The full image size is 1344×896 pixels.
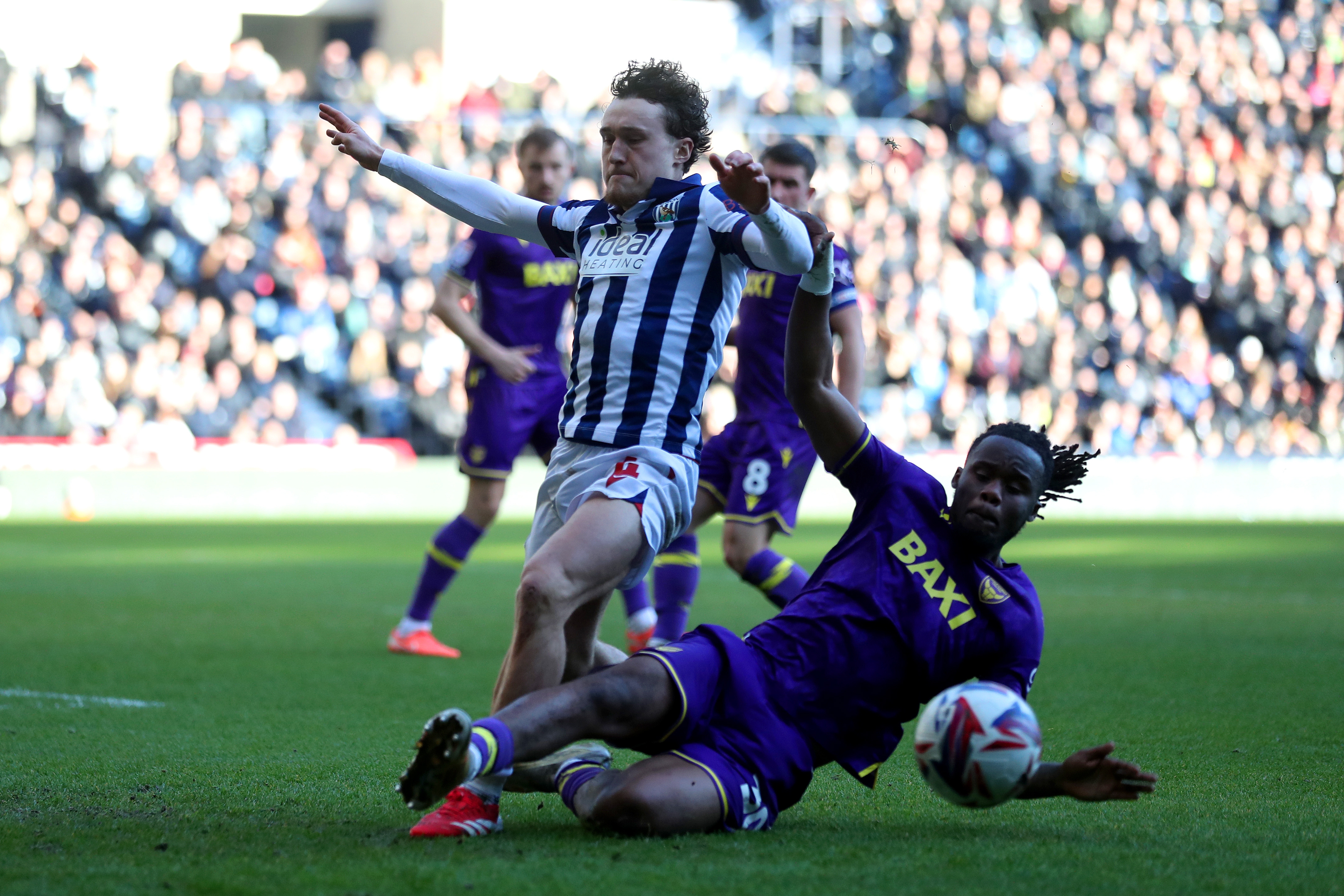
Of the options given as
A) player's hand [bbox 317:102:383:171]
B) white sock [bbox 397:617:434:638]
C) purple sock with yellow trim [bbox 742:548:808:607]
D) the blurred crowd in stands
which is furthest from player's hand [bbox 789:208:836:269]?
the blurred crowd in stands

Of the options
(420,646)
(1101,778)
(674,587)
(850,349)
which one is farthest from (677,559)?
(1101,778)

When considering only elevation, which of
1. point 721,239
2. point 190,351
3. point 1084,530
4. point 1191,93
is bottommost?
point 1084,530

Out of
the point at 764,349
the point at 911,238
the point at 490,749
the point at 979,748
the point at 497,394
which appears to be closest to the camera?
the point at 490,749

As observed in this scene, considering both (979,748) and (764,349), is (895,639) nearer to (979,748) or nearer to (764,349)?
(979,748)

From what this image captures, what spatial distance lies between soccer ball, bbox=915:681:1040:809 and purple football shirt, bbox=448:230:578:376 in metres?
4.38

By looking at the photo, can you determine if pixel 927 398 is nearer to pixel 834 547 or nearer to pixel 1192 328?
pixel 1192 328

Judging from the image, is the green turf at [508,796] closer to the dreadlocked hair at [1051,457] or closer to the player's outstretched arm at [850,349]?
the dreadlocked hair at [1051,457]

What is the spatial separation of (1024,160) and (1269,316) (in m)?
4.15

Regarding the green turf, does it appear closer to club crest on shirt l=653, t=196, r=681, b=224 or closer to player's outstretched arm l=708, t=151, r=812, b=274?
player's outstretched arm l=708, t=151, r=812, b=274

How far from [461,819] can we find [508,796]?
78 cm

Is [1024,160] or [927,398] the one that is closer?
[927,398]

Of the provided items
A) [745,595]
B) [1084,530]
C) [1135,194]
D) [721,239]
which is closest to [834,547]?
[721,239]

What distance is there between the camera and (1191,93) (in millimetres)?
25031

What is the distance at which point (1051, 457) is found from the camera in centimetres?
387
